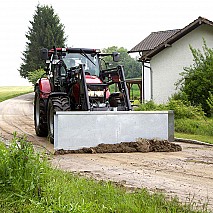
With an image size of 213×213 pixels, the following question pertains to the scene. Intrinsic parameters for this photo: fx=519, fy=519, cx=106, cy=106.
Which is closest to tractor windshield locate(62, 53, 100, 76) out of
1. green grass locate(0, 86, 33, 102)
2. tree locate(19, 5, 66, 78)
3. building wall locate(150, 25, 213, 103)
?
building wall locate(150, 25, 213, 103)

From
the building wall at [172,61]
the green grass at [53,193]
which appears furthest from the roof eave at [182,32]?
the green grass at [53,193]

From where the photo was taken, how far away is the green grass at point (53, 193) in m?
6.12

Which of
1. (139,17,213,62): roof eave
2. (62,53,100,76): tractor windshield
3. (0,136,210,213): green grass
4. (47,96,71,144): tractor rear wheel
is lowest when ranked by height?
(0,136,210,213): green grass

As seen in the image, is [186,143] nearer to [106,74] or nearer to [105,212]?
[106,74]

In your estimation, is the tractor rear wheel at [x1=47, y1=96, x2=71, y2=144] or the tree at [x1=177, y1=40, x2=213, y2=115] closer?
the tractor rear wheel at [x1=47, y1=96, x2=71, y2=144]

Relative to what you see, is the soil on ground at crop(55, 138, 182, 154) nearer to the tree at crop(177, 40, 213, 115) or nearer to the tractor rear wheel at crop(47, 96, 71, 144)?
the tractor rear wheel at crop(47, 96, 71, 144)

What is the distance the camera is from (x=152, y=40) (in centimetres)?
4106

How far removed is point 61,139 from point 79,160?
126 centimetres

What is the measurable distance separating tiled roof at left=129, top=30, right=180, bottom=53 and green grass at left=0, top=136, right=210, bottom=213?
31589 mm

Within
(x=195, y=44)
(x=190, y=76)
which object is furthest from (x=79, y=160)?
(x=195, y=44)

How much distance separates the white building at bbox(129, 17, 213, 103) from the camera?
28250 mm

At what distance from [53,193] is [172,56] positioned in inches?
919

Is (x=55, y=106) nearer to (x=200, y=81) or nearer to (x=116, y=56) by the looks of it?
(x=116, y=56)

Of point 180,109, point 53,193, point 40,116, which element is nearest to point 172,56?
point 180,109
